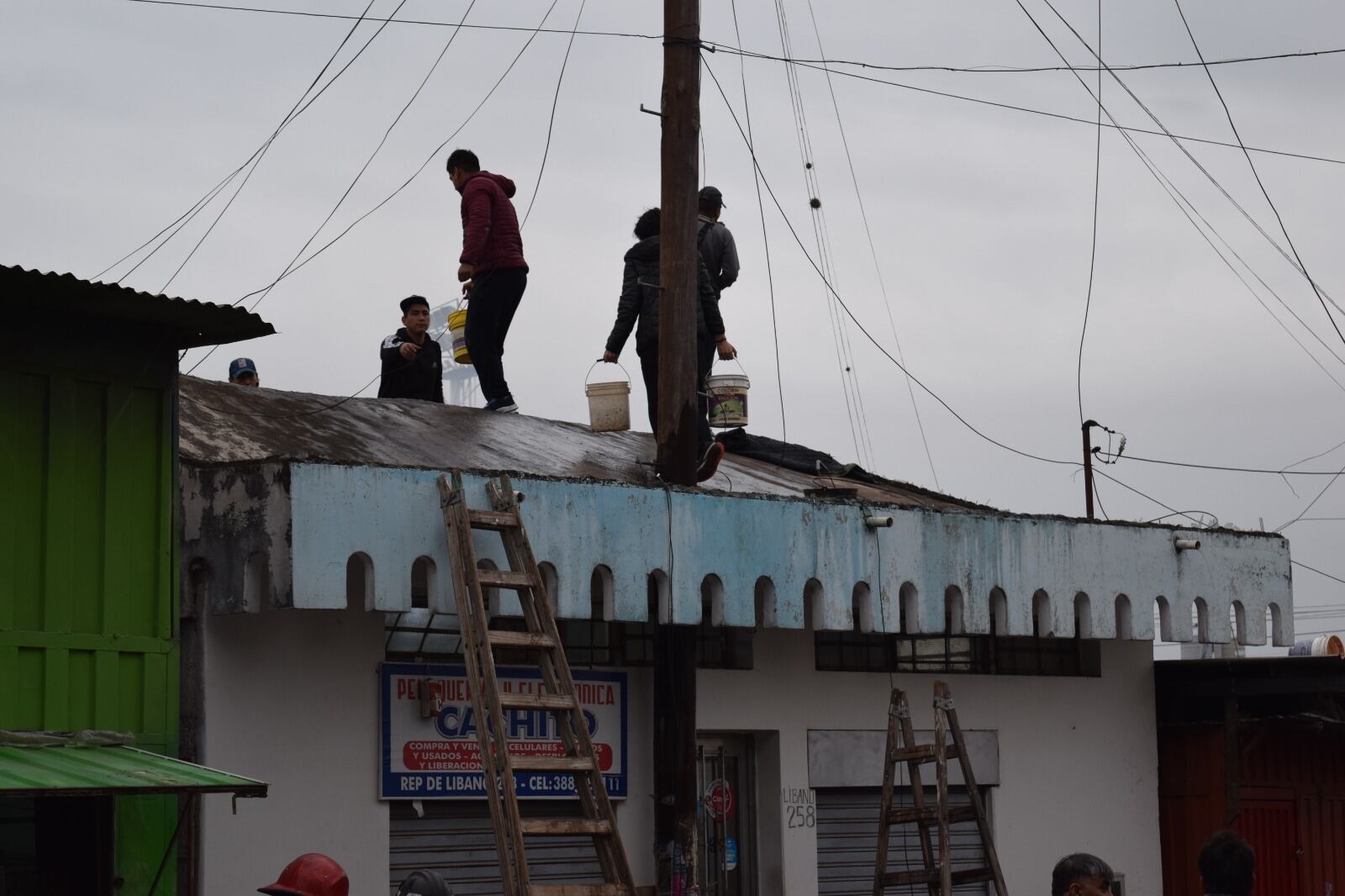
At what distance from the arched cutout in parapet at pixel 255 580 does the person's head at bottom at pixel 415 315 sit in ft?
15.2

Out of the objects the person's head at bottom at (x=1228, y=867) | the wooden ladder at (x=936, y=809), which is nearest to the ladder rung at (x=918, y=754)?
the wooden ladder at (x=936, y=809)

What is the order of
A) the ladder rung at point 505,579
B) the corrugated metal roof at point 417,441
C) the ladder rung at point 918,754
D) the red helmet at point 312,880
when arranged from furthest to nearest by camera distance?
the ladder rung at point 918,754, the corrugated metal roof at point 417,441, the ladder rung at point 505,579, the red helmet at point 312,880

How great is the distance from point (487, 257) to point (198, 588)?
4245 mm

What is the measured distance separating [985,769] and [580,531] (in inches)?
202

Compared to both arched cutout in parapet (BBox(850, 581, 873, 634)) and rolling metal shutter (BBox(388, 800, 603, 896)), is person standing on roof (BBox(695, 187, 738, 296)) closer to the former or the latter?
arched cutout in parapet (BBox(850, 581, 873, 634))

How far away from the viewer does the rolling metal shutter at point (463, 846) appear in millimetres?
11898

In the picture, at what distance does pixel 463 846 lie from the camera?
12.1m

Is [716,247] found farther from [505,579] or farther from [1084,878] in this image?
[1084,878]

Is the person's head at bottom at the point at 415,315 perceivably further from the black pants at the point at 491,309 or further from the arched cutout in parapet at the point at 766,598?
the arched cutout in parapet at the point at 766,598

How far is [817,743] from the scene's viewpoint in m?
14.1

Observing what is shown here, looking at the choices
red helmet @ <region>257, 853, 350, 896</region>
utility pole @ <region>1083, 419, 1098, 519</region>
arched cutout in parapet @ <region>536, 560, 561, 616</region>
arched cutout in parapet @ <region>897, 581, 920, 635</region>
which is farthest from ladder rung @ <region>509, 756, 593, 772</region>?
utility pole @ <region>1083, 419, 1098, 519</region>

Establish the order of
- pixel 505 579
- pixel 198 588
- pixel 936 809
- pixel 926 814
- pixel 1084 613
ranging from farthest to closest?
pixel 1084 613
pixel 926 814
pixel 936 809
pixel 198 588
pixel 505 579

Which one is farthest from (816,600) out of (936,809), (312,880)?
(312,880)

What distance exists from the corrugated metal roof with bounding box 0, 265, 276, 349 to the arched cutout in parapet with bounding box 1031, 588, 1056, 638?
20.6ft
